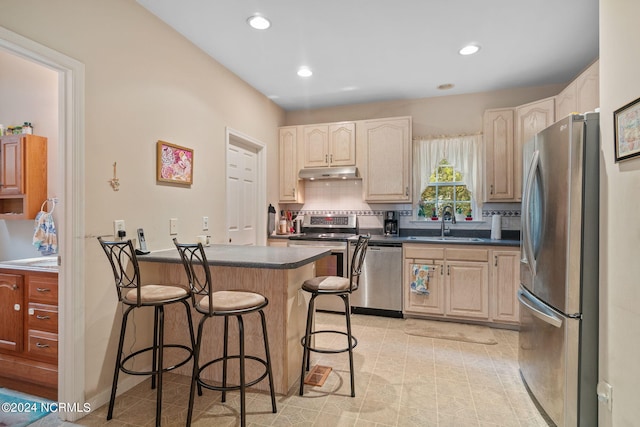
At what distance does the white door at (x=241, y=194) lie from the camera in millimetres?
3559

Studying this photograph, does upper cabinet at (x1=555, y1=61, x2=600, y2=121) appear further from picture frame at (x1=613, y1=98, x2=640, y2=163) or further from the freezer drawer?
the freezer drawer

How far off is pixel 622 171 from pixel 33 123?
428 cm

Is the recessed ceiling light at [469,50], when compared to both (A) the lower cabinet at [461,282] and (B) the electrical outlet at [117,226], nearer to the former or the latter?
(A) the lower cabinet at [461,282]

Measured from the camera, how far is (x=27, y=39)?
5.46 ft

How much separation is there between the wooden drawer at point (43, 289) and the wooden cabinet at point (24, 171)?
88 cm

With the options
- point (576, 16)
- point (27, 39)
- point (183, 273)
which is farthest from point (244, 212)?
point (576, 16)

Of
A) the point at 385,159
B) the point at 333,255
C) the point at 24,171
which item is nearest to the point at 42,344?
the point at 24,171

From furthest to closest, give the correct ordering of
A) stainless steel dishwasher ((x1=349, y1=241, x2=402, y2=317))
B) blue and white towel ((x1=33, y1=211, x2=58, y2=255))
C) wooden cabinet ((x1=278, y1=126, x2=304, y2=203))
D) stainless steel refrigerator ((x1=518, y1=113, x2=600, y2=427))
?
wooden cabinet ((x1=278, y1=126, x2=304, y2=203)) < stainless steel dishwasher ((x1=349, y1=241, x2=402, y2=317)) < blue and white towel ((x1=33, y1=211, x2=58, y2=255)) < stainless steel refrigerator ((x1=518, y1=113, x2=600, y2=427))

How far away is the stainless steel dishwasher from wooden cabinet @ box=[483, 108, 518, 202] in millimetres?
1267

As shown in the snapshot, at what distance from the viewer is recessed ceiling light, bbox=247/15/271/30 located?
8.07 feet

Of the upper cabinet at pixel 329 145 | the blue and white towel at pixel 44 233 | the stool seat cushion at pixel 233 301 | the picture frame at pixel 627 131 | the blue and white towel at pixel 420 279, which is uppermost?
the upper cabinet at pixel 329 145

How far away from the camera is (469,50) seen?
9.67 ft

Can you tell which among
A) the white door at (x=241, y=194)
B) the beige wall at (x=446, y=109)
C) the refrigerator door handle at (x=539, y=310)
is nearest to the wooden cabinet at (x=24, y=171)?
the white door at (x=241, y=194)

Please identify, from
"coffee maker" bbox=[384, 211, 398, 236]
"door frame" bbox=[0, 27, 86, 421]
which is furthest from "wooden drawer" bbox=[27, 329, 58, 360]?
"coffee maker" bbox=[384, 211, 398, 236]
